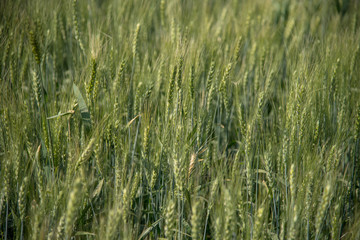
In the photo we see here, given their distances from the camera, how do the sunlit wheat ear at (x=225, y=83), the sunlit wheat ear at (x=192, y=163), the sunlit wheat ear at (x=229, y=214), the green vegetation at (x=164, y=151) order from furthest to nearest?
the sunlit wheat ear at (x=225, y=83) → the sunlit wheat ear at (x=192, y=163) → the green vegetation at (x=164, y=151) → the sunlit wheat ear at (x=229, y=214)

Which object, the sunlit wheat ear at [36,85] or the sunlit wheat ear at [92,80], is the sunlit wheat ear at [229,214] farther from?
the sunlit wheat ear at [36,85]

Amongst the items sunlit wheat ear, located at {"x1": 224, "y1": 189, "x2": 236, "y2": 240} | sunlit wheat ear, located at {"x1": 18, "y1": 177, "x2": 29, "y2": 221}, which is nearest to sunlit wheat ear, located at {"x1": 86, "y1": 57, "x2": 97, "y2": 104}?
sunlit wheat ear, located at {"x1": 18, "y1": 177, "x2": 29, "y2": 221}

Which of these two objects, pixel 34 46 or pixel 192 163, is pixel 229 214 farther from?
pixel 34 46

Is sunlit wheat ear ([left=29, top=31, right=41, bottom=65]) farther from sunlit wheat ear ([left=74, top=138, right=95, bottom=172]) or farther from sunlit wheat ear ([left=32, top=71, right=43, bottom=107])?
sunlit wheat ear ([left=74, top=138, right=95, bottom=172])

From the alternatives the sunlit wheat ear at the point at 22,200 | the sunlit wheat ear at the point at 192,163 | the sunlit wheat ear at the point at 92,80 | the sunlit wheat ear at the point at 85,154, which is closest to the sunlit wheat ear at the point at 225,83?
the sunlit wheat ear at the point at 192,163

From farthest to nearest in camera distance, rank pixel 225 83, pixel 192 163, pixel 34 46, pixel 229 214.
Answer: pixel 225 83 < pixel 34 46 < pixel 192 163 < pixel 229 214

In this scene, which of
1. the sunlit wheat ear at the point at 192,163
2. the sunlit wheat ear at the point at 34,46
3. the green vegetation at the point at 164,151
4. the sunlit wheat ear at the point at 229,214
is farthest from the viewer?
the sunlit wheat ear at the point at 34,46

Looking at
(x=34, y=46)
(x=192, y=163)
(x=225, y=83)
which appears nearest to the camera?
(x=192, y=163)

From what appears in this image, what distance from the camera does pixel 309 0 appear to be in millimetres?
3230

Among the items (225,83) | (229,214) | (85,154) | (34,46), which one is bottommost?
(229,214)

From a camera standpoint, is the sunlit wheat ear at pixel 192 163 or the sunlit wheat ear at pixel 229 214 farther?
the sunlit wheat ear at pixel 192 163

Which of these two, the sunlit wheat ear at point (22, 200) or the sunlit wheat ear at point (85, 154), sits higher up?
the sunlit wheat ear at point (85, 154)

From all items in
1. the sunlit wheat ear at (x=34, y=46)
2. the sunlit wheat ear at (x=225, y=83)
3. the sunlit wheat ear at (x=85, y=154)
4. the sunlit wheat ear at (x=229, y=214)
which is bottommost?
the sunlit wheat ear at (x=229, y=214)

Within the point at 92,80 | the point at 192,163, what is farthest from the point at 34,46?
the point at 192,163
